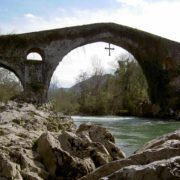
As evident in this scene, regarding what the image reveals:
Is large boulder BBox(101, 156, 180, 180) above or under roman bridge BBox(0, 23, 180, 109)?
under

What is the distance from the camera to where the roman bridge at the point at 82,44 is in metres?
32.6

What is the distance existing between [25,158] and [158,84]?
3479cm

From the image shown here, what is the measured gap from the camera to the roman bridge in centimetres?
3256

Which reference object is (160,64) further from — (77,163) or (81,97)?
(77,163)

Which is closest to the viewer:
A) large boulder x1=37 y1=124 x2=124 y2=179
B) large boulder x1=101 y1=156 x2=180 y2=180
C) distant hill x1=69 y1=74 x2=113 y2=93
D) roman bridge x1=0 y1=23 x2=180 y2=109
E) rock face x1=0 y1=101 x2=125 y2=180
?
large boulder x1=101 y1=156 x2=180 y2=180

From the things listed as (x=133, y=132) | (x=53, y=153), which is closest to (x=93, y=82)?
(x=133, y=132)

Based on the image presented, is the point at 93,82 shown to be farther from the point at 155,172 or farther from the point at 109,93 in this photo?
the point at 155,172

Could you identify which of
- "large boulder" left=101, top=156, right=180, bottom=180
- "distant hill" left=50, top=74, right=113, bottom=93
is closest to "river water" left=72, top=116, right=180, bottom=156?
"large boulder" left=101, top=156, right=180, bottom=180

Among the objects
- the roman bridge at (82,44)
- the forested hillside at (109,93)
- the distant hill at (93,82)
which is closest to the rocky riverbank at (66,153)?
the roman bridge at (82,44)

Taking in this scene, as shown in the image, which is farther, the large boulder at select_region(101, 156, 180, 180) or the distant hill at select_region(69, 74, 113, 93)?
the distant hill at select_region(69, 74, 113, 93)

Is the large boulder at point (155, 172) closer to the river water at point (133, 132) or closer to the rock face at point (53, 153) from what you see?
the rock face at point (53, 153)

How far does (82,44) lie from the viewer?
35.7 metres

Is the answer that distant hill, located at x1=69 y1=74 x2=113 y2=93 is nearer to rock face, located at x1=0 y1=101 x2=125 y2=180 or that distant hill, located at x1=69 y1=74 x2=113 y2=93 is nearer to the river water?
the river water

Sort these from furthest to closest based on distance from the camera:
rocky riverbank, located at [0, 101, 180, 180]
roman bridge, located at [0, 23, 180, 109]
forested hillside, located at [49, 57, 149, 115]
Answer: forested hillside, located at [49, 57, 149, 115]
roman bridge, located at [0, 23, 180, 109]
rocky riverbank, located at [0, 101, 180, 180]
